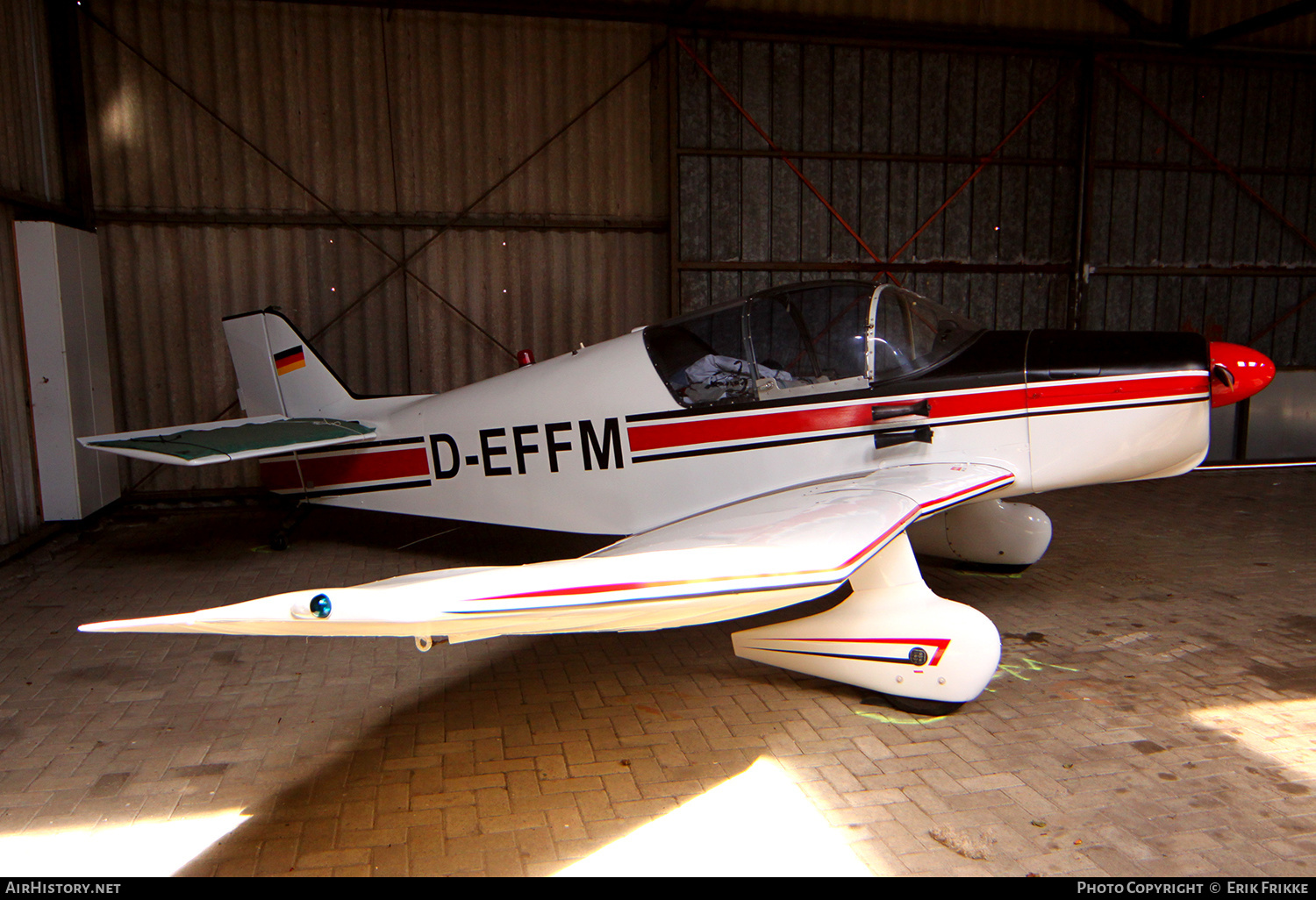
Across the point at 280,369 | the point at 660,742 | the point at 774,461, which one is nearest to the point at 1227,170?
the point at 774,461

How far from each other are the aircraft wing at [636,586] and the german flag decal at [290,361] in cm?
397

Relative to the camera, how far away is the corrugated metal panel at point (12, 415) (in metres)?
6.27

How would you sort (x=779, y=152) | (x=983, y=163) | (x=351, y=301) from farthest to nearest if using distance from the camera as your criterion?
(x=983, y=163), (x=779, y=152), (x=351, y=301)

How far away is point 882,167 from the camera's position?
375 inches

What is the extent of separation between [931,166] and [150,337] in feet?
28.9

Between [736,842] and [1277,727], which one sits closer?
[736,842]

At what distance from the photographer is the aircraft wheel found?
11.5 feet

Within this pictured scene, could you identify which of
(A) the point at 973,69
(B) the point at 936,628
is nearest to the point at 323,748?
(B) the point at 936,628

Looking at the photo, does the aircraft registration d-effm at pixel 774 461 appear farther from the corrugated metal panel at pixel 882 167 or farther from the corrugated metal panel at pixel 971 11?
the corrugated metal panel at pixel 971 11

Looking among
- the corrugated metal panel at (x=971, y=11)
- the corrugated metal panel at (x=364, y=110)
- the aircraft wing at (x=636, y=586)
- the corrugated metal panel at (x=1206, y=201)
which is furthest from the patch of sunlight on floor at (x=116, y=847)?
the corrugated metal panel at (x=1206, y=201)

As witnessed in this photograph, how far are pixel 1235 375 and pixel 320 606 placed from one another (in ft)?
15.0

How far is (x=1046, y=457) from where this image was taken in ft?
13.9

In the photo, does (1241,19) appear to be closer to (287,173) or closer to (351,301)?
(351,301)

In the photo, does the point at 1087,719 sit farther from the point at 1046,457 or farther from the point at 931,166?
the point at 931,166
